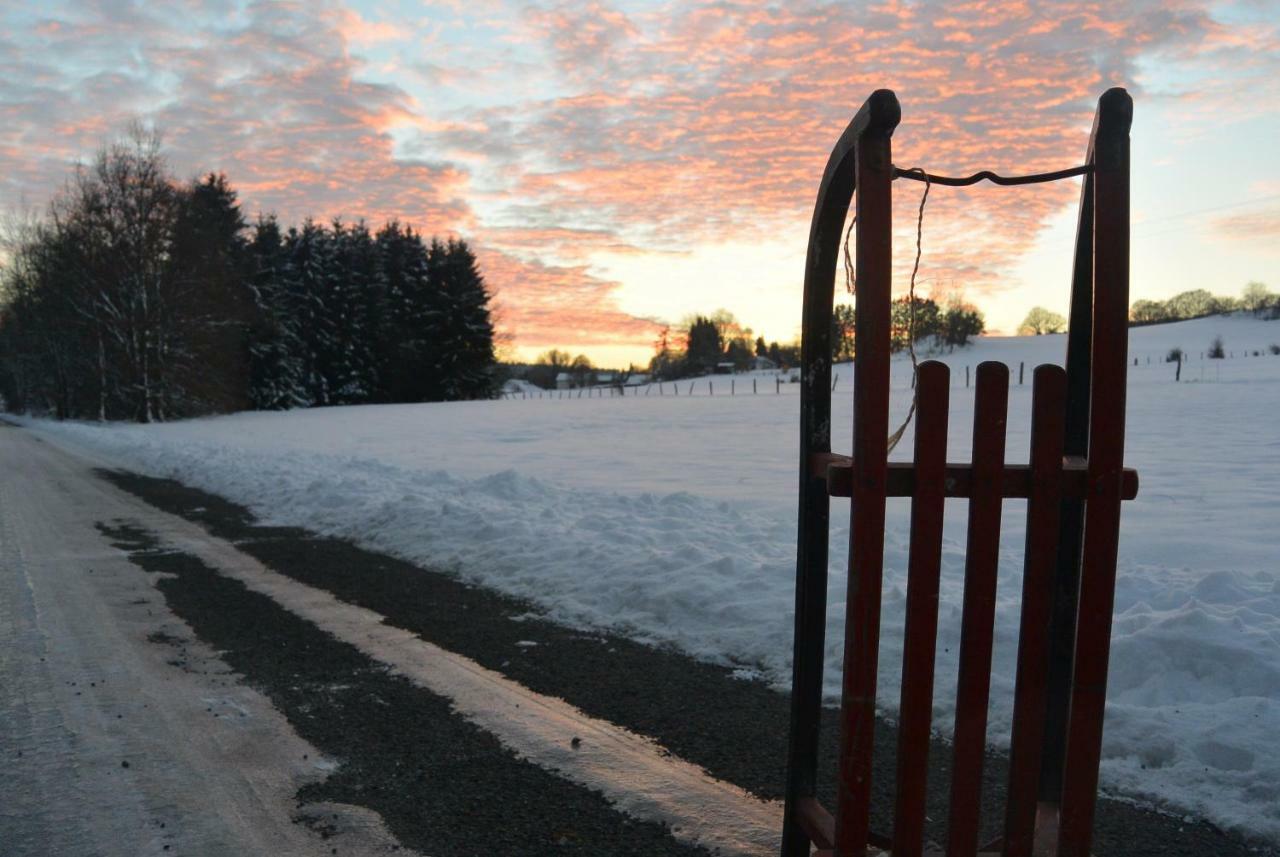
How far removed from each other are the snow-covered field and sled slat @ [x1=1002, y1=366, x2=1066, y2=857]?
137 cm

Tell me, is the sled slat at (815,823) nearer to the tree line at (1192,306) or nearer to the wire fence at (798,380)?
the wire fence at (798,380)

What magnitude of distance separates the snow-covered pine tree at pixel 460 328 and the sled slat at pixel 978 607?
188 feet

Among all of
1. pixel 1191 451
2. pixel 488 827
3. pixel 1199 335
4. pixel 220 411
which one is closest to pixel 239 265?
pixel 220 411

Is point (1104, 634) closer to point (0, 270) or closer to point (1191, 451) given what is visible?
point (1191, 451)

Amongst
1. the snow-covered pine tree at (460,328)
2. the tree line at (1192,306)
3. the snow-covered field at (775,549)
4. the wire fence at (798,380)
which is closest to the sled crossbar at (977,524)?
Result: the snow-covered field at (775,549)

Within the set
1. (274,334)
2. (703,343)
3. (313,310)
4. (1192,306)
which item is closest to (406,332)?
(313,310)

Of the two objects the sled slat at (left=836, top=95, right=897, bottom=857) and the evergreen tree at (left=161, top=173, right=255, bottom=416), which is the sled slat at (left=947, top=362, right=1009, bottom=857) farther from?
the evergreen tree at (left=161, top=173, right=255, bottom=416)

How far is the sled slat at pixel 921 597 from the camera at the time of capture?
2.23 m

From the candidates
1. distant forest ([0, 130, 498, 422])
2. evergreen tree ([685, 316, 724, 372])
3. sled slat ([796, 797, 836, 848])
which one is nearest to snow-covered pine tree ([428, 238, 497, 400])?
distant forest ([0, 130, 498, 422])

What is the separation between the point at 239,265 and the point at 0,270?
18.4m

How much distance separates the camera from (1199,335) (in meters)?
83.2

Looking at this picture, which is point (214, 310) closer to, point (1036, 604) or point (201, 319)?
point (201, 319)

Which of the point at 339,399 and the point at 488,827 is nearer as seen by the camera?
the point at 488,827

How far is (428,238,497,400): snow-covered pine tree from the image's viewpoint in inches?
2283
